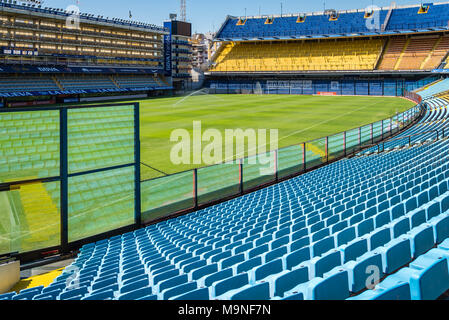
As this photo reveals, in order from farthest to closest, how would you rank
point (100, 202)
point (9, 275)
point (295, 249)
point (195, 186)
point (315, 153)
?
point (315, 153) → point (195, 186) → point (100, 202) → point (9, 275) → point (295, 249)

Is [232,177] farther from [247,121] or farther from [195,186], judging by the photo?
[247,121]

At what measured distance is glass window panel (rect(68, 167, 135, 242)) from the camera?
1057cm

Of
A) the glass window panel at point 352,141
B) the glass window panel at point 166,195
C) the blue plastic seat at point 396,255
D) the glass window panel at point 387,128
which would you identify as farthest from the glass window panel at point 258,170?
the glass window panel at point 387,128

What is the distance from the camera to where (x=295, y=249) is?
6168 millimetres

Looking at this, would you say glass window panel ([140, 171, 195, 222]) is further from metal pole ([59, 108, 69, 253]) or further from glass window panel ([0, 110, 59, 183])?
glass window panel ([0, 110, 59, 183])

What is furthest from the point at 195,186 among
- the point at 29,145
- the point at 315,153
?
the point at 315,153

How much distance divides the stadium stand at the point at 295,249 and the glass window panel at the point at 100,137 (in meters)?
2.14

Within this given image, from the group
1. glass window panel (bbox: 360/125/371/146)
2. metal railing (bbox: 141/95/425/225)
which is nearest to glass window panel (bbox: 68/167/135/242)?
metal railing (bbox: 141/95/425/225)

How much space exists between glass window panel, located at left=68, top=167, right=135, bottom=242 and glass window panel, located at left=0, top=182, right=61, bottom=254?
397 mm

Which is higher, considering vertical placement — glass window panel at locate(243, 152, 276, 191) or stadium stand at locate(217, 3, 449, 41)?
stadium stand at locate(217, 3, 449, 41)

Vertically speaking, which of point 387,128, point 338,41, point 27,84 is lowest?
point 387,128

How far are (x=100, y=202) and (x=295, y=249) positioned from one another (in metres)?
6.65

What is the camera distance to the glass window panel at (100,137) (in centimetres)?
1066

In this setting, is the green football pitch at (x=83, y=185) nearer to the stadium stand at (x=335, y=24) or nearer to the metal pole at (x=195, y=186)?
the metal pole at (x=195, y=186)
